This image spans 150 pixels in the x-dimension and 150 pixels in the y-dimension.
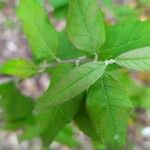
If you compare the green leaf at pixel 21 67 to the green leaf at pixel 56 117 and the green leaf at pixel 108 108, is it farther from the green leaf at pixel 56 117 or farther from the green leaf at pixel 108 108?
the green leaf at pixel 108 108

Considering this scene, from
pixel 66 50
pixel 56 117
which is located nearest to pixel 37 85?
pixel 66 50

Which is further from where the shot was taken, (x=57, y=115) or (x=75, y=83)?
(x=57, y=115)

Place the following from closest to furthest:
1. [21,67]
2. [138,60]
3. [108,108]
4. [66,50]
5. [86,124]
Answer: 1. [138,60]
2. [108,108]
3. [86,124]
4. [21,67]
5. [66,50]

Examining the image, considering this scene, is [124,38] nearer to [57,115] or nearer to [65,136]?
[57,115]

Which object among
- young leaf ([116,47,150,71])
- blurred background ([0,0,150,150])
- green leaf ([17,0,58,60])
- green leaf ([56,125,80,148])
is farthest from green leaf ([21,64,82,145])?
blurred background ([0,0,150,150])

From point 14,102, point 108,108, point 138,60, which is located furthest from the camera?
point 14,102

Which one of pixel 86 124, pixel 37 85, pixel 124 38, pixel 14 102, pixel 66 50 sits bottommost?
pixel 37 85

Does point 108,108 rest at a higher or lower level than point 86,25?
lower
